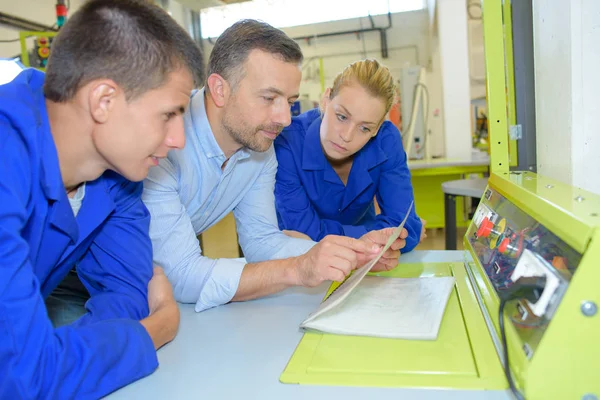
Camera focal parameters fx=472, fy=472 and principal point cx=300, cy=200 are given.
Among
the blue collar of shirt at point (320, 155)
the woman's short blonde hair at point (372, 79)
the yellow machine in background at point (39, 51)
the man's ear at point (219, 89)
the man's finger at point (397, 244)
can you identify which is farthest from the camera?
the yellow machine in background at point (39, 51)

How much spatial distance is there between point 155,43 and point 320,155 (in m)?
0.95

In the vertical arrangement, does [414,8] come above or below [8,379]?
above

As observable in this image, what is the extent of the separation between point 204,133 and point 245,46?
0.25 meters

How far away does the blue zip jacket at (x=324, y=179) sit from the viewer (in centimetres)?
165

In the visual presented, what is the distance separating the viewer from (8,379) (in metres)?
0.56

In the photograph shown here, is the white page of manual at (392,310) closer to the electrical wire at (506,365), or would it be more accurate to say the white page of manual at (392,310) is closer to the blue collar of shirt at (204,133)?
the electrical wire at (506,365)

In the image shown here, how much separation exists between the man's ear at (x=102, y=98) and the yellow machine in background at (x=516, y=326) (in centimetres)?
48

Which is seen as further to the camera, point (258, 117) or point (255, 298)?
point (258, 117)

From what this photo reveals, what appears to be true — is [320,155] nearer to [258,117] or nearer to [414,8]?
[258,117]

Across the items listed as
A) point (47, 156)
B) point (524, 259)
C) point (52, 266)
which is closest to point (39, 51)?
point (52, 266)

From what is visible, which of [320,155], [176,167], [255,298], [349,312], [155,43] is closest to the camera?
[155,43]

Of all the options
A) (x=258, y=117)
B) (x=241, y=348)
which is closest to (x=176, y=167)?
(x=258, y=117)

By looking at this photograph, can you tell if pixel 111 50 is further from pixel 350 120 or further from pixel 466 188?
pixel 466 188

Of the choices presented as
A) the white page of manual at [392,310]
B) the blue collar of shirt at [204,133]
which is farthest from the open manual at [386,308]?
the blue collar of shirt at [204,133]
